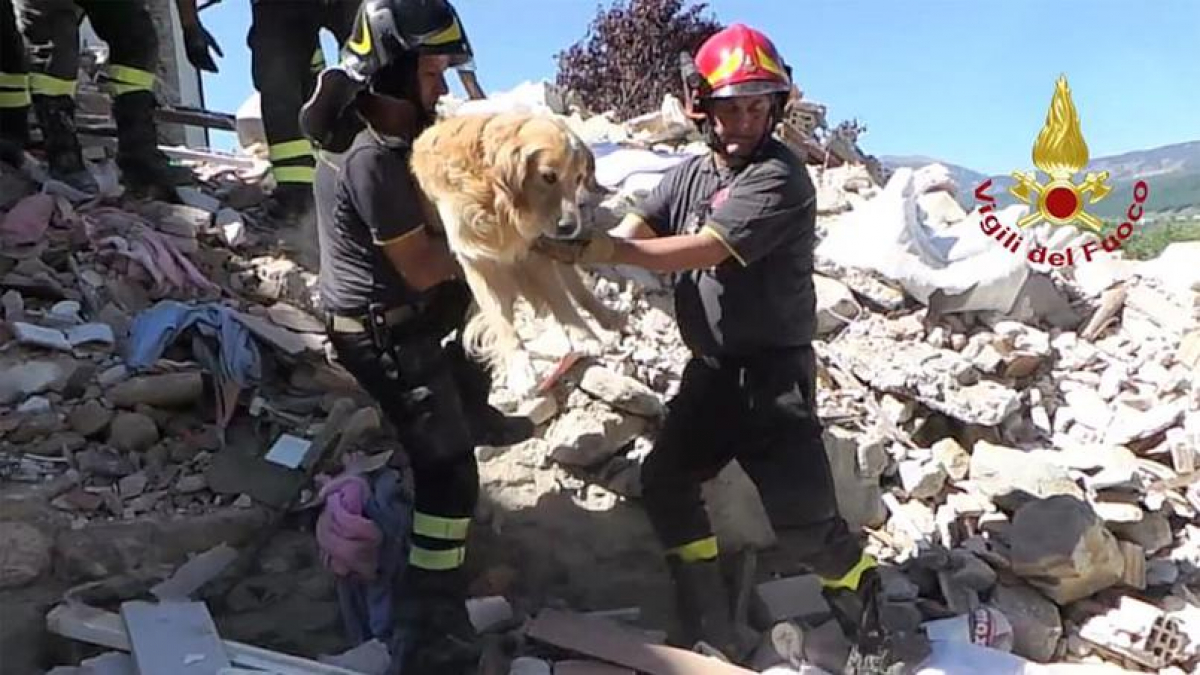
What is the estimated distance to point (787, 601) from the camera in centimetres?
390

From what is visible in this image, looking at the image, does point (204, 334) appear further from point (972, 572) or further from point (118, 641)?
point (972, 572)

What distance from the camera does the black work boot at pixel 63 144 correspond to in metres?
5.45

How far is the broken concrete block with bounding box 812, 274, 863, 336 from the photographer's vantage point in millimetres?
5602

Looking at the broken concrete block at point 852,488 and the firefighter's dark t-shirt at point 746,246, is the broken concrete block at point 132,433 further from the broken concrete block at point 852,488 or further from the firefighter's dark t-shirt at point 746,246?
the broken concrete block at point 852,488

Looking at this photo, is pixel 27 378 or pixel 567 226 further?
pixel 27 378

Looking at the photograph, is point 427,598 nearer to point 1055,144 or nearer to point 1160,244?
point 1055,144

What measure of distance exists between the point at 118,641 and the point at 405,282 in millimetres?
1346

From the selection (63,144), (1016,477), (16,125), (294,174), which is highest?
(16,125)

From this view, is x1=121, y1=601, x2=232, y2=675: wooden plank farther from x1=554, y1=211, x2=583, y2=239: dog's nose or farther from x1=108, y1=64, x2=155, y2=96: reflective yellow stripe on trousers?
x1=108, y1=64, x2=155, y2=96: reflective yellow stripe on trousers

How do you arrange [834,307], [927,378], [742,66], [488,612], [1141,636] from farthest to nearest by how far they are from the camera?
1. [834,307]
2. [927,378]
3. [1141,636]
4. [488,612]
5. [742,66]

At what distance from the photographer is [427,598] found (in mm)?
3158

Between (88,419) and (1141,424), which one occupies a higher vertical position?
(88,419)

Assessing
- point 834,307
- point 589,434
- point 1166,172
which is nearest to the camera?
point 589,434
